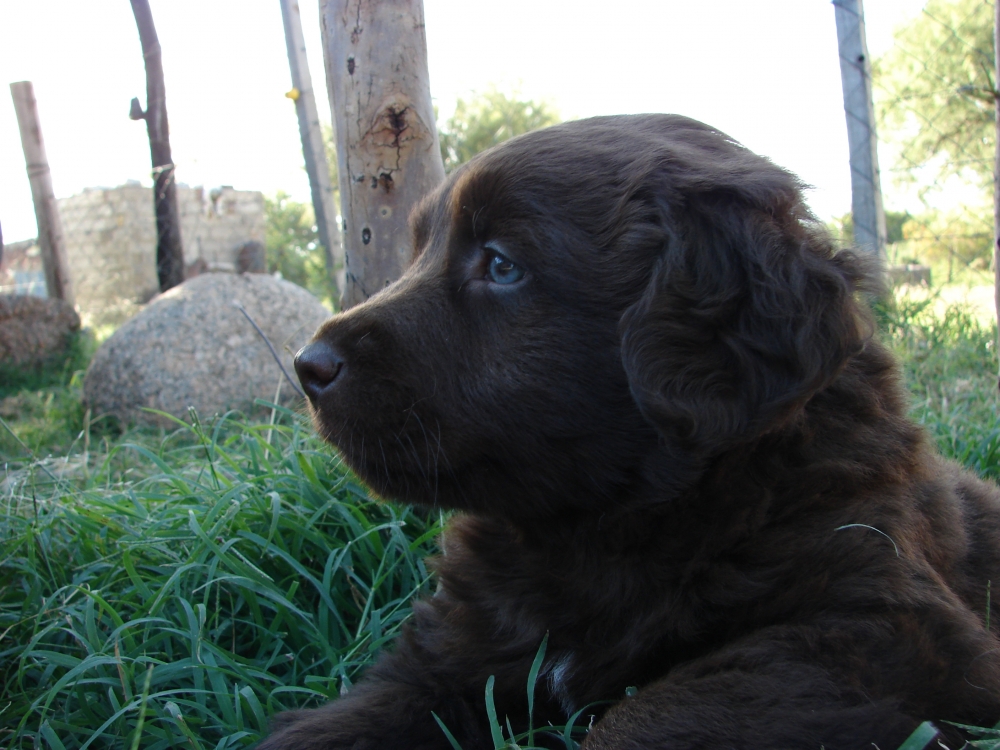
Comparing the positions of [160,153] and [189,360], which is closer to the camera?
[189,360]

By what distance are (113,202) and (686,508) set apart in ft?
53.9

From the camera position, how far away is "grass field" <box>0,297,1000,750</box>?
1.95 meters

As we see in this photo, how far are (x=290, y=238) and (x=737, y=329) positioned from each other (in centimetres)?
2307

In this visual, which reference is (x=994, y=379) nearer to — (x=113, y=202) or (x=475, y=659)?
(x=475, y=659)

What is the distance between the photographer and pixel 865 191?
16.7ft

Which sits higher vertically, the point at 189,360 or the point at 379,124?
the point at 379,124

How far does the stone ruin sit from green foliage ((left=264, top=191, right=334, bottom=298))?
1.17 m

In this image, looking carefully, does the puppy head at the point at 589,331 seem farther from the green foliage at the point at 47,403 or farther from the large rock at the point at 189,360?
the large rock at the point at 189,360

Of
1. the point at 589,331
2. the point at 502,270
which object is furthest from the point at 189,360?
the point at 589,331

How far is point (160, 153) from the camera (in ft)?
25.9

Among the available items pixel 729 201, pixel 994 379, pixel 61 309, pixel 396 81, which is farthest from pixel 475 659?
pixel 61 309

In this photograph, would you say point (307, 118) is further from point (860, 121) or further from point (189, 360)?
point (860, 121)

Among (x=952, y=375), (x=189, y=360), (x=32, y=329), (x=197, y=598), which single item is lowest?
(x=952, y=375)

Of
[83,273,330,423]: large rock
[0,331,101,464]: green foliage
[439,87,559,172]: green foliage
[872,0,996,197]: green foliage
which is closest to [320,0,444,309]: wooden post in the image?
[0,331,101,464]: green foliage
